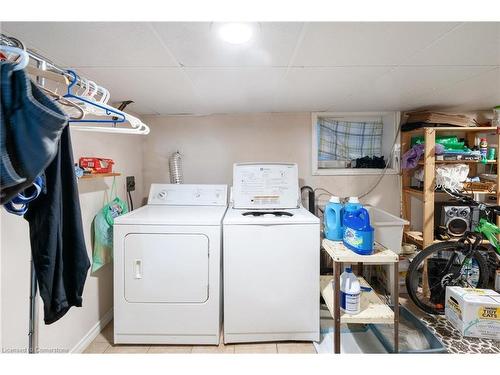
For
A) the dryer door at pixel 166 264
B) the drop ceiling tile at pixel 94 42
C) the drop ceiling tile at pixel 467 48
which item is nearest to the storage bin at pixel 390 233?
the drop ceiling tile at pixel 467 48

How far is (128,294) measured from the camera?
1858mm

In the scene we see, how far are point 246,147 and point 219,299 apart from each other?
63.4 inches

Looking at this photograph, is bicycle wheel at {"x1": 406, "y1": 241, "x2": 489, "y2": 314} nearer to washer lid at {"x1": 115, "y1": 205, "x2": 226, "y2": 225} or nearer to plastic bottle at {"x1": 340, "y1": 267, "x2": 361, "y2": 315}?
plastic bottle at {"x1": 340, "y1": 267, "x2": 361, "y2": 315}

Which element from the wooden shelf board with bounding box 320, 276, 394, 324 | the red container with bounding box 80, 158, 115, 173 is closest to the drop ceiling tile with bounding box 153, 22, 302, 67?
the red container with bounding box 80, 158, 115, 173

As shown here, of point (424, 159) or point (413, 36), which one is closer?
point (413, 36)

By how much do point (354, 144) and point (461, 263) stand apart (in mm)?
1562

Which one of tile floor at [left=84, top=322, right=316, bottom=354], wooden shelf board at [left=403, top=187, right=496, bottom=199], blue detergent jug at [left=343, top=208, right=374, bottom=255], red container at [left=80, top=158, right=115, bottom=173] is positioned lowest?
tile floor at [left=84, top=322, right=316, bottom=354]

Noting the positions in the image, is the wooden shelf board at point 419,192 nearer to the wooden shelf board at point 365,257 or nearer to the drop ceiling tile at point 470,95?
the drop ceiling tile at point 470,95

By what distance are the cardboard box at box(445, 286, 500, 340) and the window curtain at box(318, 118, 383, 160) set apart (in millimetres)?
1623

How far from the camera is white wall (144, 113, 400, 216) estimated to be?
109 inches
